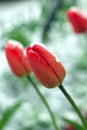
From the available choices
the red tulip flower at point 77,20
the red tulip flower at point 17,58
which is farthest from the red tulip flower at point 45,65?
the red tulip flower at point 77,20

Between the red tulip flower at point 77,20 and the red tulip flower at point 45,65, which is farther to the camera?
the red tulip flower at point 77,20

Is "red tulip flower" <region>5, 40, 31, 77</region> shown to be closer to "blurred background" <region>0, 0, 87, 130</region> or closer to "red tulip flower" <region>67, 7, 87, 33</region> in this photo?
"blurred background" <region>0, 0, 87, 130</region>

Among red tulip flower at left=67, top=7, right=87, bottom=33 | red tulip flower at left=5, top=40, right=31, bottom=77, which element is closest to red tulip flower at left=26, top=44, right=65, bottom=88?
red tulip flower at left=5, top=40, right=31, bottom=77

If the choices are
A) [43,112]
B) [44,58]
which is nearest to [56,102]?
[43,112]

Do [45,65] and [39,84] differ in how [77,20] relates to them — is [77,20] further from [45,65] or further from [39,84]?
[45,65]

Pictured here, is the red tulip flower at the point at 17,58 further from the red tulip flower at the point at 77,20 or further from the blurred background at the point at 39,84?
the red tulip flower at the point at 77,20

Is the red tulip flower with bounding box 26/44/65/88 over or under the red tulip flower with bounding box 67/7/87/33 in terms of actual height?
under

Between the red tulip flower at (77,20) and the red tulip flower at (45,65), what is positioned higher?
the red tulip flower at (77,20)

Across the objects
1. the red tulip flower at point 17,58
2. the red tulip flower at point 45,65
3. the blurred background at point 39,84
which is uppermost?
the blurred background at point 39,84
